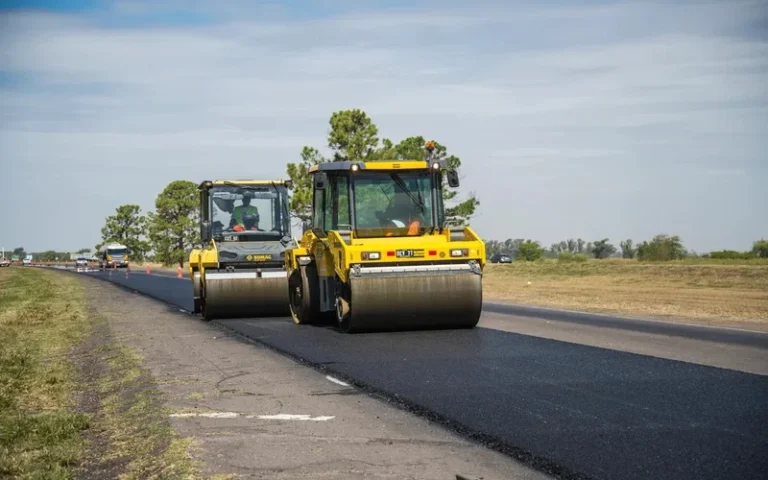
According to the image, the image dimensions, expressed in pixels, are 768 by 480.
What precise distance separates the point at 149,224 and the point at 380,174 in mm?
83677

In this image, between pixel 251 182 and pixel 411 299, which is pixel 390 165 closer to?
pixel 411 299

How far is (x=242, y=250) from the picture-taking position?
21609 mm

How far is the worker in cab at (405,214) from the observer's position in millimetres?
17719

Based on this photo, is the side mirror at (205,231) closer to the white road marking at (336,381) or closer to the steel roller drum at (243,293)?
the steel roller drum at (243,293)

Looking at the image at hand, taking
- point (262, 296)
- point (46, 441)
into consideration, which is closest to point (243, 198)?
point (262, 296)

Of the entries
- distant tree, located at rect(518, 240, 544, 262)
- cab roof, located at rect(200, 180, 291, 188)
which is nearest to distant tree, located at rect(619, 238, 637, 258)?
distant tree, located at rect(518, 240, 544, 262)

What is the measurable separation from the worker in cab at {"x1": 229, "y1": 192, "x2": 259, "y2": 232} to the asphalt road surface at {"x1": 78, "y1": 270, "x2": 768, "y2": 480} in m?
7.47

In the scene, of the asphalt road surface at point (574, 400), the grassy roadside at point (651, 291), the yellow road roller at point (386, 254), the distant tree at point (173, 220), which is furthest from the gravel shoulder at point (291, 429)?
the distant tree at point (173, 220)

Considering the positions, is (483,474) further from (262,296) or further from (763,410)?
(262,296)

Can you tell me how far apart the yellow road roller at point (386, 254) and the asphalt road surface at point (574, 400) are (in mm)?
878

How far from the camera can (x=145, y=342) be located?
55.8ft

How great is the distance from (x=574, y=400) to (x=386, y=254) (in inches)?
284

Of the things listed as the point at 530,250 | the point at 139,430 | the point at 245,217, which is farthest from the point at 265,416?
the point at 530,250

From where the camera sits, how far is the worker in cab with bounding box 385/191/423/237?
17719 millimetres
